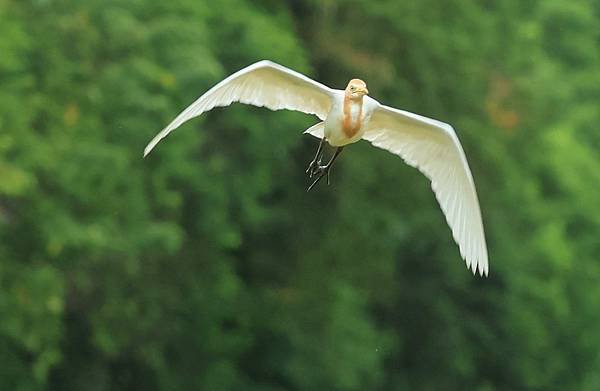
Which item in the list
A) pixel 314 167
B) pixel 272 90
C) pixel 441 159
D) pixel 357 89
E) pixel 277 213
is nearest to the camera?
pixel 357 89

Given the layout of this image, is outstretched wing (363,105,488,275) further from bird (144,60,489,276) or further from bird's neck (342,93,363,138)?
bird's neck (342,93,363,138)

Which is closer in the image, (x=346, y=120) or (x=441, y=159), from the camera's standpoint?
(x=346, y=120)

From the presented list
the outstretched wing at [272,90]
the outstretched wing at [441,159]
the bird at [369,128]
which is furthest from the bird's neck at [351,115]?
the outstretched wing at [441,159]

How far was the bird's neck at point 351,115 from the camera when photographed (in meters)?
10.5

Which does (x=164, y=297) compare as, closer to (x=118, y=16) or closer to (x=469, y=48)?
(x=118, y=16)

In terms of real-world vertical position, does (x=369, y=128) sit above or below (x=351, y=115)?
Answer: below

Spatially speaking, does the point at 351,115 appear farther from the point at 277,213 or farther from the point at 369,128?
the point at 277,213

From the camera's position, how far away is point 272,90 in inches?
430

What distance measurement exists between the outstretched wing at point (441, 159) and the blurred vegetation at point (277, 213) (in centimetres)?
840

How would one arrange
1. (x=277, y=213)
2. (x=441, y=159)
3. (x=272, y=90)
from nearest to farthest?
(x=272, y=90) < (x=441, y=159) < (x=277, y=213)

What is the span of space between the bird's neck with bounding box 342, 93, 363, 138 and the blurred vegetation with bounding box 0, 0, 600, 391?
29.4ft

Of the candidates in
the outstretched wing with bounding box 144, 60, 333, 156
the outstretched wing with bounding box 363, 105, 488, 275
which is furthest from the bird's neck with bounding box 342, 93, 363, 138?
the outstretched wing with bounding box 363, 105, 488, 275

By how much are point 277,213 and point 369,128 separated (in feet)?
43.7

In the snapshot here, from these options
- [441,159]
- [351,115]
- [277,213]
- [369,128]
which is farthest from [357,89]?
[277,213]
